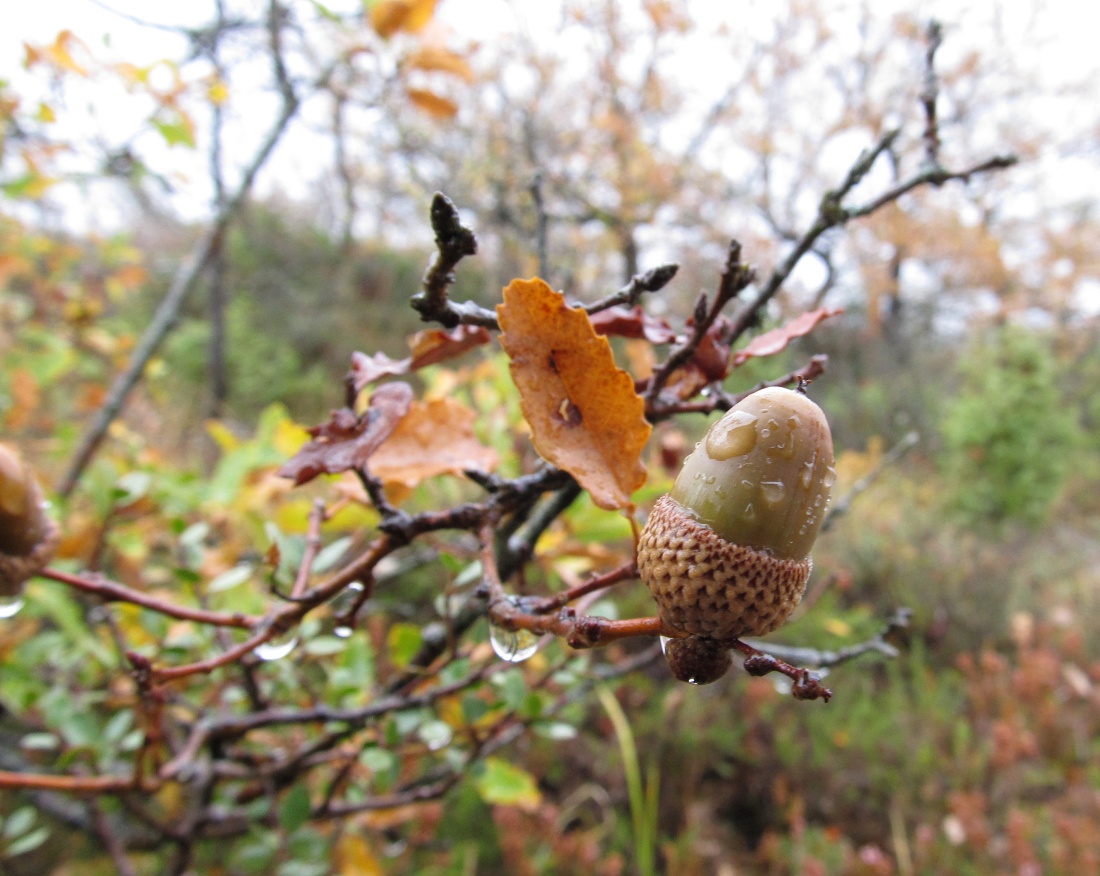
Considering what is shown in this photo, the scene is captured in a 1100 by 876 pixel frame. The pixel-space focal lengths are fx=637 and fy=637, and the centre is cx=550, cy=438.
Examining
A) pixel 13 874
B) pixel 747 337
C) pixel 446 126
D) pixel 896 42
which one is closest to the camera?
pixel 747 337

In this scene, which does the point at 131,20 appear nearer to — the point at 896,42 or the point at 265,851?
the point at 265,851

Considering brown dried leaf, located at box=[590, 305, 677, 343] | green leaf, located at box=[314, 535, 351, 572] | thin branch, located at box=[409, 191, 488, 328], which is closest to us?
thin branch, located at box=[409, 191, 488, 328]

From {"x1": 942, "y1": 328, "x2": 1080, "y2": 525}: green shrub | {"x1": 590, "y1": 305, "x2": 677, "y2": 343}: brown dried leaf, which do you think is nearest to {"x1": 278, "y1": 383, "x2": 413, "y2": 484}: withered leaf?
{"x1": 590, "y1": 305, "x2": 677, "y2": 343}: brown dried leaf

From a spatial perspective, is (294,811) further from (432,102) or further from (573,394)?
(432,102)

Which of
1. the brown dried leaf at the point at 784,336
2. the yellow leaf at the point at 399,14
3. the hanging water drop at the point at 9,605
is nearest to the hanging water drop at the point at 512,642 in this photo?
the brown dried leaf at the point at 784,336

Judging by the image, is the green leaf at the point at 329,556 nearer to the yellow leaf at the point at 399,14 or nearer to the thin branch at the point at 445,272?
the thin branch at the point at 445,272

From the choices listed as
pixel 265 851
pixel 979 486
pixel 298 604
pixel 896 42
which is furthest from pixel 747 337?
pixel 896 42

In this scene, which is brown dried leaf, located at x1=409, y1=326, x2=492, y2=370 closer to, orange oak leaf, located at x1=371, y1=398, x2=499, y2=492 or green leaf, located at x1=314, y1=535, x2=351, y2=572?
orange oak leaf, located at x1=371, y1=398, x2=499, y2=492
